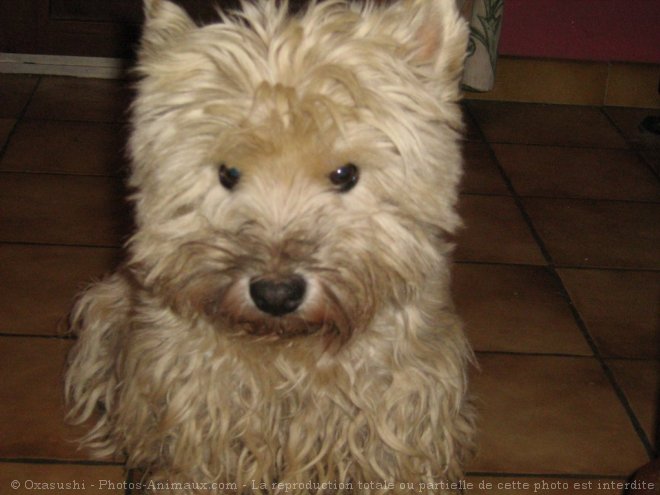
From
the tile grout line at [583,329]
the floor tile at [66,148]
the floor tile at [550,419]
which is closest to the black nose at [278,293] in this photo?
the floor tile at [550,419]

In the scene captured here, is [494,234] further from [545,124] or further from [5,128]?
[5,128]

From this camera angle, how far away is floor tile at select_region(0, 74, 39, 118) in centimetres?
392

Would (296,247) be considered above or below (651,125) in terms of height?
above

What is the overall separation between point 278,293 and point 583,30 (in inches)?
131

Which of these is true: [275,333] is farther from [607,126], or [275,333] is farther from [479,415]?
[607,126]

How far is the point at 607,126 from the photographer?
4.14 metres

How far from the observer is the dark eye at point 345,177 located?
5.14 ft

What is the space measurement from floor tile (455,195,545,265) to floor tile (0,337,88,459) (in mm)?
1315

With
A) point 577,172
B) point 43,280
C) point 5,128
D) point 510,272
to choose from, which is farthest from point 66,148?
point 577,172

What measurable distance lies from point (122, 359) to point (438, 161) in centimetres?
82

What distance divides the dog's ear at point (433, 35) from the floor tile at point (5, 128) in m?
2.40

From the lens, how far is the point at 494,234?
3141mm

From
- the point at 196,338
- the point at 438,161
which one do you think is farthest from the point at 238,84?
the point at 196,338

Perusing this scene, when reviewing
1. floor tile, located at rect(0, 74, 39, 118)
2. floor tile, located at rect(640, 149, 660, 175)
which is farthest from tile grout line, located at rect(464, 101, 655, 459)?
floor tile, located at rect(0, 74, 39, 118)
